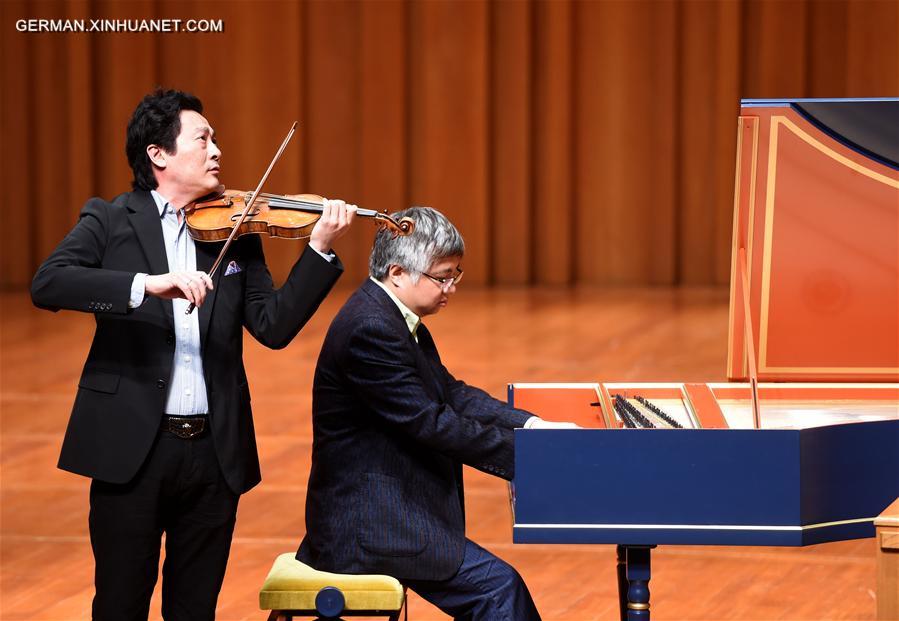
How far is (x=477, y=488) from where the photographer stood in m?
4.65

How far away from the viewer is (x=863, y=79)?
904 cm

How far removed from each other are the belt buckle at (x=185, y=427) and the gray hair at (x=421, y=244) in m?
0.41

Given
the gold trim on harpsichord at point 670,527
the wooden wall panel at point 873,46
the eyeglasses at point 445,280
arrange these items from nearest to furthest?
1. the gold trim on harpsichord at point 670,527
2. the eyeglasses at point 445,280
3. the wooden wall panel at point 873,46

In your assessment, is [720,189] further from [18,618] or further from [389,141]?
[18,618]

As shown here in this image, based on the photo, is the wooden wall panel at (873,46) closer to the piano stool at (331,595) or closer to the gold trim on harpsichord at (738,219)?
the gold trim on harpsichord at (738,219)

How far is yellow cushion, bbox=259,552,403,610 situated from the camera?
2.35m

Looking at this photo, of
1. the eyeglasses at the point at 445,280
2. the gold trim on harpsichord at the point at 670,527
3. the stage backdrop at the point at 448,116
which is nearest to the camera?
the gold trim on harpsichord at the point at 670,527

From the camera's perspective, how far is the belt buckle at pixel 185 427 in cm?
239

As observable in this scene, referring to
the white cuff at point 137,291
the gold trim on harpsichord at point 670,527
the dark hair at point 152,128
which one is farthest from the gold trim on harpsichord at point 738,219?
the white cuff at point 137,291

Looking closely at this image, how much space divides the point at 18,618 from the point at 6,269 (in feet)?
21.7

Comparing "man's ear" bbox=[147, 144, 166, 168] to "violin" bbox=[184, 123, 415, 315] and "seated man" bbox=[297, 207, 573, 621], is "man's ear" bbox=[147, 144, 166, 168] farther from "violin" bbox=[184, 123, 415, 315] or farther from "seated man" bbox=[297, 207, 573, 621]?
"seated man" bbox=[297, 207, 573, 621]

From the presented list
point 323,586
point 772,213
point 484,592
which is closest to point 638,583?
point 484,592

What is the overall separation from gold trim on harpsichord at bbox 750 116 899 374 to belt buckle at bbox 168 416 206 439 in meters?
1.21

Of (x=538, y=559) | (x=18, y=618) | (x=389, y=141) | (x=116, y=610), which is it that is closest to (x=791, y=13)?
(x=389, y=141)
